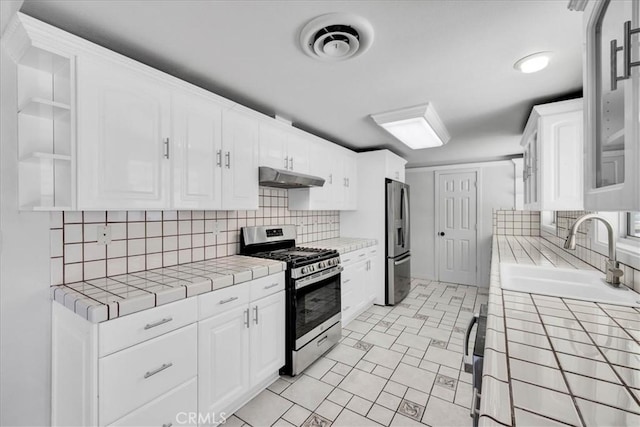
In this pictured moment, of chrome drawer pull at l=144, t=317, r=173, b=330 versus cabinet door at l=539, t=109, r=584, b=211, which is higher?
cabinet door at l=539, t=109, r=584, b=211

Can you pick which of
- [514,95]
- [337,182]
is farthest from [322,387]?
[514,95]

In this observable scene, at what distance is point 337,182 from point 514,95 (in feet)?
6.48

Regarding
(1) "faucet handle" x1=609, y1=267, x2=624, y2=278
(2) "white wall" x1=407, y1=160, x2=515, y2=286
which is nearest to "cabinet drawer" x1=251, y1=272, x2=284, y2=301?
(1) "faucet handle" x1=609, y1=267, x2=624, y2=278

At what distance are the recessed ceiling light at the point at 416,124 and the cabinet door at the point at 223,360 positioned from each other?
6.58ft

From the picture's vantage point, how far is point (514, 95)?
2119 mm

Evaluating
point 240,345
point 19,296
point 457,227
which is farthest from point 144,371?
point 457,227

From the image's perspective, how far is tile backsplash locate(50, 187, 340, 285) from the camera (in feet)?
5.00

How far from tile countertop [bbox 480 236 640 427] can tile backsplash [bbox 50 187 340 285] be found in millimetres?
1970

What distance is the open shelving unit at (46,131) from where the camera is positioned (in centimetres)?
133

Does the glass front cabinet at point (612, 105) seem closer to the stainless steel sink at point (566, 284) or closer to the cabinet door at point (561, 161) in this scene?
the stainless steel sink at point (566, 284)

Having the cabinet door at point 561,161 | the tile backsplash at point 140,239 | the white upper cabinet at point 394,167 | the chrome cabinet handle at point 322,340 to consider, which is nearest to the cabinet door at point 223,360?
the tile backsplash at point 140,239

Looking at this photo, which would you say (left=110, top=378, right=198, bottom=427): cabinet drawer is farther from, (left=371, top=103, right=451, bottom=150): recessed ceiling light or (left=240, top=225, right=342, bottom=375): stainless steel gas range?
(left=371, top=103, right=451, bottom=150): recessed ceiling light

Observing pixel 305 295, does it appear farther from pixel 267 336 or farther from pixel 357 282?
pixel 357 282

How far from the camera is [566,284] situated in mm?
1623
